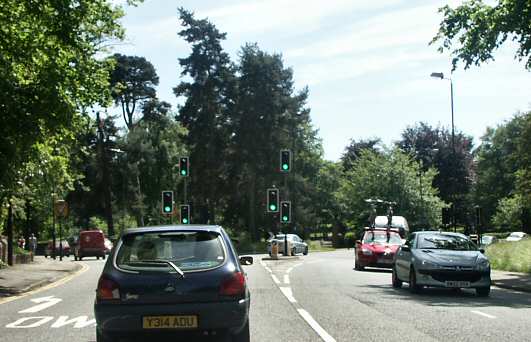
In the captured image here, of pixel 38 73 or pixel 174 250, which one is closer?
pixel 174 250

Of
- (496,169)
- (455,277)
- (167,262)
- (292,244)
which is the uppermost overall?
(496,169)

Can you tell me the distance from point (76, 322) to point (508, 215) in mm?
83980

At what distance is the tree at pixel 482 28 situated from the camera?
2319 centimetres

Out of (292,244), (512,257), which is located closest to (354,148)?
(292,244)

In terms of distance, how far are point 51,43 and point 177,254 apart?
1411 centimetres

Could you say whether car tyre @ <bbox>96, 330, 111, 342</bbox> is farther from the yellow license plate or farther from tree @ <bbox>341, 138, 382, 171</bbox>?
tree @ <bbox>341, 138, 382, 171</bbox>

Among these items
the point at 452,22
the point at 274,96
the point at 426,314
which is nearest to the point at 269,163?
the point at 274,96

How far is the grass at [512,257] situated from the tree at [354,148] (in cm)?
7169

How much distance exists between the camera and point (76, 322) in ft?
42.6

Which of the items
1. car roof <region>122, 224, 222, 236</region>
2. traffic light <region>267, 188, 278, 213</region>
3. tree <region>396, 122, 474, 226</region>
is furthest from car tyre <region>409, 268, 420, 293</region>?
tree <region>396, 122, 474, 226</region>

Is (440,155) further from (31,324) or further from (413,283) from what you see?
(31,324)

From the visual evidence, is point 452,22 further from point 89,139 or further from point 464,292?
point 89,139

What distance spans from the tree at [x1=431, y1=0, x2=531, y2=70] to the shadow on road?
7.71 metres

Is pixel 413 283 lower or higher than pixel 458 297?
higher
